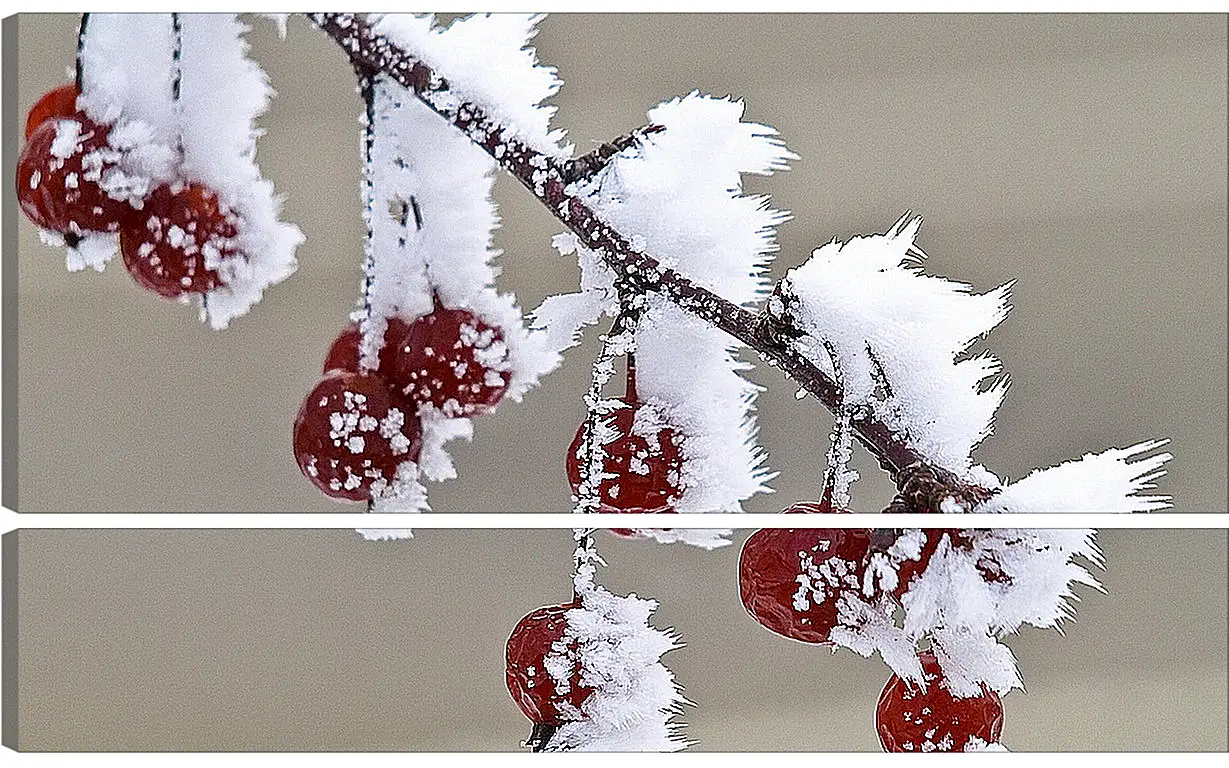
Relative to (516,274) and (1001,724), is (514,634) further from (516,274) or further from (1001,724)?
(1001,724)

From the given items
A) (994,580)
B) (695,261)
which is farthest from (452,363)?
(994,580)

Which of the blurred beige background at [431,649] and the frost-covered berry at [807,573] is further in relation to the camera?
the blurred beige background at [431,649]

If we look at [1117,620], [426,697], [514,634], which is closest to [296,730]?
[426,697]

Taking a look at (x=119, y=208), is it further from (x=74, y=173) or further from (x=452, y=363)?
(x=452, y=363)

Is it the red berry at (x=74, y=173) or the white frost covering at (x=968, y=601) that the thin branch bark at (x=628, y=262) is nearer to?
the white frost covering at (x=968, y=601)

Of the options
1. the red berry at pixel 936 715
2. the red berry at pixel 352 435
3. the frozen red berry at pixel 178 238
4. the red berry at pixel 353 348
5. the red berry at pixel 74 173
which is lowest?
the red berry at pixel 936 715

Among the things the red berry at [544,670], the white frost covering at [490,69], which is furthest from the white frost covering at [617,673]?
the white frost covering at [490,69]
